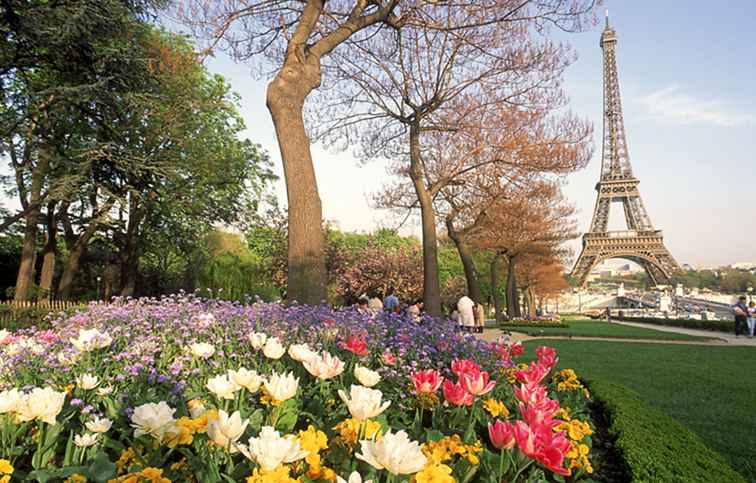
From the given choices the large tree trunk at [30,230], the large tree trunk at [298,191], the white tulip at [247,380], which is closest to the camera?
the white tulip at [247,380]

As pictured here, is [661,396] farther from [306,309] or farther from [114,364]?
[114,364]

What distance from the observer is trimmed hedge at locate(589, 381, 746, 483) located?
297cm

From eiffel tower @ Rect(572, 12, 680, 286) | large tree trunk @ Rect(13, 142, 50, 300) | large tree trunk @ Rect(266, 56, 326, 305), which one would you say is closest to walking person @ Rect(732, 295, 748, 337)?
large tree trunk @ Rect(266, 56, 326, 305)

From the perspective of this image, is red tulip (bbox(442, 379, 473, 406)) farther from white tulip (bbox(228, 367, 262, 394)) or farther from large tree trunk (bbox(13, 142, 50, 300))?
large tree trunk (bbox(13, 142, 50, 300))

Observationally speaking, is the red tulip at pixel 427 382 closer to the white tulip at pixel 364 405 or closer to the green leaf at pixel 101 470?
the white tulip at pixel 364 405

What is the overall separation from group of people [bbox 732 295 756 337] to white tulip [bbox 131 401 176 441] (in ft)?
72.6

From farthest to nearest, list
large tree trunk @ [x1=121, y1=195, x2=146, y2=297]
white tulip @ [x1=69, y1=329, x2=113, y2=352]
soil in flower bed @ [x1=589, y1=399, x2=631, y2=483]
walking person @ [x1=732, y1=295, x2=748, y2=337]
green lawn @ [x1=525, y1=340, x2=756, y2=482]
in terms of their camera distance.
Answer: large tree trunk @ [x1=121, y1=195, x2=146, y2=297]
walking person @ [x1=732, y1=295, x2=748, y2=337]
green lawn @ [x1=525, y1=340, x2=756, y2=482]
soil in flower bed @ [x1=589, y1=399, x2=631, y2=483]
white tulip @ [x1=69, y1=329, x2=113, y2=352]

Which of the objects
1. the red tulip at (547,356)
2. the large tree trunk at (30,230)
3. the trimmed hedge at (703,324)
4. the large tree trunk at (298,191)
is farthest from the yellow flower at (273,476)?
the trimmed hedge at (703,324)

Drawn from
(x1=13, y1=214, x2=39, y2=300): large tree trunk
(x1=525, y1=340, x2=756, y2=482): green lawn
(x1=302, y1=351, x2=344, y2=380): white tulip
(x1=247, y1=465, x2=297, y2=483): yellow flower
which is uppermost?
(x1=13, y1=214, x2=39, y2=300): large tree trunk

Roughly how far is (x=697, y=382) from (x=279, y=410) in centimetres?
771

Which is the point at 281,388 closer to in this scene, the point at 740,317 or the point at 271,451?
the point at 271,451

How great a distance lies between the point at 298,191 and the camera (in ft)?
22.5

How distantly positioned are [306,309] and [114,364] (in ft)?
7.49

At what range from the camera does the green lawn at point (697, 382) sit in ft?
15.1
